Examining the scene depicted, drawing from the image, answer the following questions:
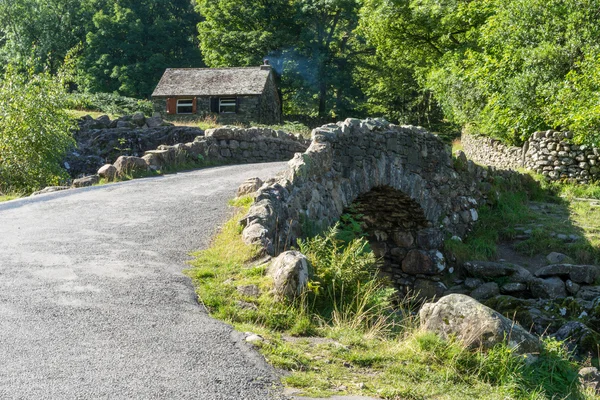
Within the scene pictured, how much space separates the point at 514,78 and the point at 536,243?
276 inches

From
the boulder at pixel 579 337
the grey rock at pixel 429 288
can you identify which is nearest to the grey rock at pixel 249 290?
the boulder at pixel 579 337

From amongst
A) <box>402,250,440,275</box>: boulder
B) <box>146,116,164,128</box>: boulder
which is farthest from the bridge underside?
<box>146,116,164,128</box>: boulder

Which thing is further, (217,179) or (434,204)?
(434,204)

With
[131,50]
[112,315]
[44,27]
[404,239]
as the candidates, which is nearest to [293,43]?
[131,50]

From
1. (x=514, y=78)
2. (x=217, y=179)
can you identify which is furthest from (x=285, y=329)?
(x=514, y=78)

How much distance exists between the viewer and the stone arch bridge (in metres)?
9.92

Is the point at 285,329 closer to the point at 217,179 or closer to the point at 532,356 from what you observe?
→ the point at 532,356

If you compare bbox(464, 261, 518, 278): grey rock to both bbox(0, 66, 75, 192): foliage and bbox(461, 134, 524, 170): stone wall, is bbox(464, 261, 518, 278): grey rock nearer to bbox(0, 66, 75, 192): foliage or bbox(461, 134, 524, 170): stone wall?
bbox(461, 134, 524, 170): stone wall

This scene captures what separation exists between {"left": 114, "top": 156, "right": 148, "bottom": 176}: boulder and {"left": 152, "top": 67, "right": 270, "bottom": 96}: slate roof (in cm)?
2448

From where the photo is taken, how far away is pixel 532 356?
6.30m

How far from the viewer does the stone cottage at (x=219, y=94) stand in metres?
41.5

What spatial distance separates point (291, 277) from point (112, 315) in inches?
69.4

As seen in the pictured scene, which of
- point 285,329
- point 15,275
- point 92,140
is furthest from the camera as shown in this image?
point 92,140

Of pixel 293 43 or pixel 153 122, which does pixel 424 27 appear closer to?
pixel 153 122
